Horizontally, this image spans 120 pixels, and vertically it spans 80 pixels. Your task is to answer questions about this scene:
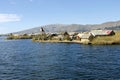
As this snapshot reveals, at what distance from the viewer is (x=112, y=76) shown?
50.4 metres

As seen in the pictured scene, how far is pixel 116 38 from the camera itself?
150m

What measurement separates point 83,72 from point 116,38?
9836cm

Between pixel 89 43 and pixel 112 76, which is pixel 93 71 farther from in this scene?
pixel 89 43

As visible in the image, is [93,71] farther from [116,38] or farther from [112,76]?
[116,38]

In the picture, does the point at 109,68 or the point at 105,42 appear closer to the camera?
the point at 109,68

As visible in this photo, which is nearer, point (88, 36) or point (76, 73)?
point (76, 73)

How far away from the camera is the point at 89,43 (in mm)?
153625

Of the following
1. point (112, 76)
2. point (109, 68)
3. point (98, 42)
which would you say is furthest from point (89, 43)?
point (112, 76)

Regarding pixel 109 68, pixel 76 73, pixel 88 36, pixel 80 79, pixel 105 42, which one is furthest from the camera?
pixel 88 36

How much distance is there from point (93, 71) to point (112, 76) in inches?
270

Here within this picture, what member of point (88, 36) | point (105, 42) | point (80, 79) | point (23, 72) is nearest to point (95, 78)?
point (80, 79)

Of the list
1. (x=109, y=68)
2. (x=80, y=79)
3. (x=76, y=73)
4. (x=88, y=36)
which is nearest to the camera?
(x=80, y=79)

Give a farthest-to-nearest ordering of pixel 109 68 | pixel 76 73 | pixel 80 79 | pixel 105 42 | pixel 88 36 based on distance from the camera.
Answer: pixel 88 36
pixel 105 42
pixel 109 68
pixel 76 73
pixel 80 79

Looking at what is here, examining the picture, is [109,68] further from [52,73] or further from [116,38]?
[116,38]
